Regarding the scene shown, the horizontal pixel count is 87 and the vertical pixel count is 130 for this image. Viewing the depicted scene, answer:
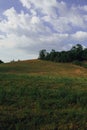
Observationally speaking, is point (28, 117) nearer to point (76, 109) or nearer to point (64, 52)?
point (76, 109)

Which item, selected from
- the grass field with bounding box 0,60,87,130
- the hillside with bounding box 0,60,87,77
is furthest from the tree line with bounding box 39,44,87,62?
the grass field with bounding box 0,60,87,130

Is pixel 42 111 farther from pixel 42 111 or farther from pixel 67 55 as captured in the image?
pixel 67 55

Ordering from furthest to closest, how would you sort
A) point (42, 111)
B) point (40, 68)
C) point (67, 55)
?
point (67, 55) → point (40, 68) → point (42, 111)

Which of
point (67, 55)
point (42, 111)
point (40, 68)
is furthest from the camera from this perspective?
point (67, 55)

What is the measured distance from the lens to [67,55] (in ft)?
232

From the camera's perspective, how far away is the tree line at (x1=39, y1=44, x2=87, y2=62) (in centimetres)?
7088

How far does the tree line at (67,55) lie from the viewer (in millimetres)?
70875

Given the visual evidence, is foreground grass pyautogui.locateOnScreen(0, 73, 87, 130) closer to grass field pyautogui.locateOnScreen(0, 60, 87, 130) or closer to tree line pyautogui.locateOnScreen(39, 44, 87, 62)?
grass field pyautogui.locateOnScreen(0, 60, 87, 130)

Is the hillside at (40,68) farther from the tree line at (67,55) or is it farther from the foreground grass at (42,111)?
the foreground grass at (42,111)

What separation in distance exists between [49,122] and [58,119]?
456mm

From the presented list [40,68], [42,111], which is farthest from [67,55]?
[42,111]

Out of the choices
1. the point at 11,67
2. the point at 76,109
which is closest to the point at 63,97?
the point at 76,109

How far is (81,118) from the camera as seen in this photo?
1095 centimetres

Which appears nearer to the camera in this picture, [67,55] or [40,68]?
[40,68]
